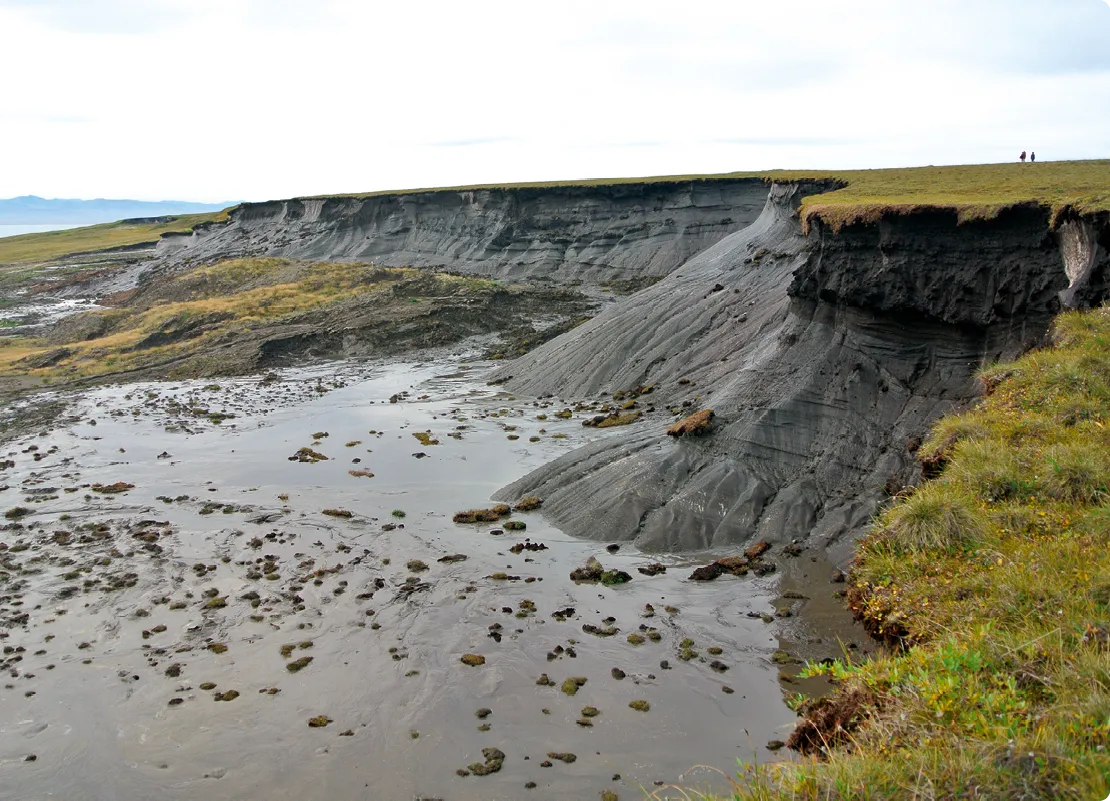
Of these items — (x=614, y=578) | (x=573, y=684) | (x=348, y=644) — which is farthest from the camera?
(x=614, y=578)

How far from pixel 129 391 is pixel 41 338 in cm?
1558

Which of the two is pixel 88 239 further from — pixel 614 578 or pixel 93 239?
pixel 614 578

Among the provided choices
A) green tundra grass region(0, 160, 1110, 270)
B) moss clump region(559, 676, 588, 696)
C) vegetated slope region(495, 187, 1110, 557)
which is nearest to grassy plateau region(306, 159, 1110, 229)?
green tundra grass region(0, 160, 1110, 270)

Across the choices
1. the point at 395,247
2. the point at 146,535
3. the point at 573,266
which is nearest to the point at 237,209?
the point at 395,247

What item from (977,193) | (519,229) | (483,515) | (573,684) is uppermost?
(519,229)

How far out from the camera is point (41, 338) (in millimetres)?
42000

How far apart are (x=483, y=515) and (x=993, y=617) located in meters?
11.3

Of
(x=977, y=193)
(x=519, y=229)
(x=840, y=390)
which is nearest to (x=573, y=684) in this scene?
(x=840, y=390)

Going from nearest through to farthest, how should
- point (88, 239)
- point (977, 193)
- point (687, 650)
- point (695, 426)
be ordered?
point (687, 650)
point (695, 426)
point (977, 193)
point (88, 239)

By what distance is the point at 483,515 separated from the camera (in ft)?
56.5

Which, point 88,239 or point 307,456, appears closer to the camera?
point 307,456

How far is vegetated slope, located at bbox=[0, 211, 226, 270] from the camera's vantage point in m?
86.9

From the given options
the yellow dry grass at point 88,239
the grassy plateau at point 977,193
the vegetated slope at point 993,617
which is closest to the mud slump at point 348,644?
the vegetated slope at point 993,617

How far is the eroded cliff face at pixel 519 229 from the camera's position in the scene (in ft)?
181
